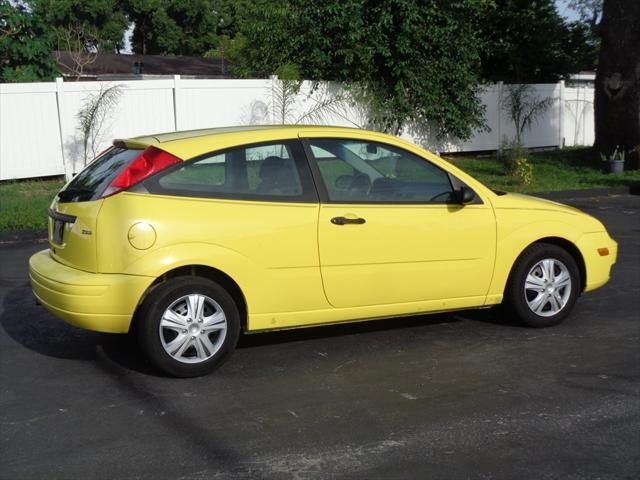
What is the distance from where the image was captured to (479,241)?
5949 millimetres

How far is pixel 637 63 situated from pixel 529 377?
15071 mm

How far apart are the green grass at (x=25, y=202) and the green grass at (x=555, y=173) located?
8603 millimetres

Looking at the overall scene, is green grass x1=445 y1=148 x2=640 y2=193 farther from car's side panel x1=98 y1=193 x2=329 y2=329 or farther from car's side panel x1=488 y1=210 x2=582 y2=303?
car's side panel x1=98 y1=193 x2=329 y2=329

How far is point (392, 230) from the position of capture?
222 inches

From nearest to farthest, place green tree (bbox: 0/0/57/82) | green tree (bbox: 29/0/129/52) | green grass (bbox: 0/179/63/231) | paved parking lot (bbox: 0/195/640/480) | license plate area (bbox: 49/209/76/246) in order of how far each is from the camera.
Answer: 1. paved parking lot (bbox: 0/195/640/480)
2. license plate area (bbox: 49/209/76/246)
3. green grass (bbox: 0/179/63/231)
4. green tree (bbox: 0/0/57/82)
5. green tree (bbox: 29/0/129/52)

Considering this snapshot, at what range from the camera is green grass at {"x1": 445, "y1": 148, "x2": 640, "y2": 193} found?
16.5 m

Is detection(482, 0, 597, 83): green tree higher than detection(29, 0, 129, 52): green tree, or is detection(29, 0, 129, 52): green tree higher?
detection(29, 0, 129, 52): green tree

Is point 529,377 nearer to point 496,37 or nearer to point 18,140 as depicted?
point 18,140

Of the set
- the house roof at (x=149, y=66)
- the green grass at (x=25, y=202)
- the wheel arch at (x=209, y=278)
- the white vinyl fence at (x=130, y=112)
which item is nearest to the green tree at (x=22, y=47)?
the white vinyl fence at (x=130, y=112)

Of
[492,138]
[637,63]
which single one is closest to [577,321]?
[637,63]

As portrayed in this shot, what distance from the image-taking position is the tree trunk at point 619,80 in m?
18.0

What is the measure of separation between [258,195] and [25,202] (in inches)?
358

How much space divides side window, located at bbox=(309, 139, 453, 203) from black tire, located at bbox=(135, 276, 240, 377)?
3.50 feet

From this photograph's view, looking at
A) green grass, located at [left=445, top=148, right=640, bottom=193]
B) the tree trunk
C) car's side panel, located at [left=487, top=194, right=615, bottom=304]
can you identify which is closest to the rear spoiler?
car's side panel, located at [left=487, top=194, right=615, bottom=304]
